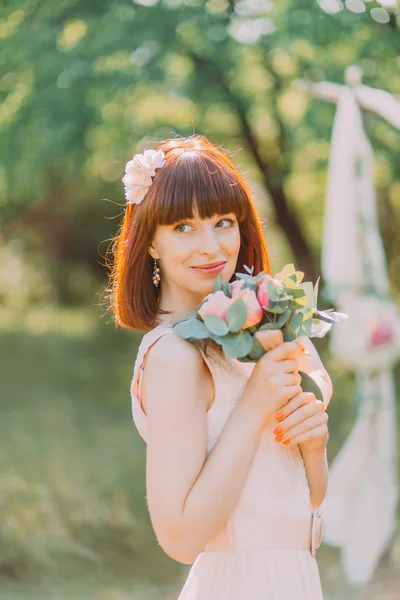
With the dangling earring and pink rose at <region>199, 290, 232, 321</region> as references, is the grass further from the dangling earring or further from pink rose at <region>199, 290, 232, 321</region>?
pink rose at <region>199, 290, 232, 321</region>

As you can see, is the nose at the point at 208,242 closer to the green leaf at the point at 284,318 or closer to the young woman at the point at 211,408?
the young woman at the point at 211,408

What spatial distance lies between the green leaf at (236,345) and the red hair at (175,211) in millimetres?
215

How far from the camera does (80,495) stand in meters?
4.90

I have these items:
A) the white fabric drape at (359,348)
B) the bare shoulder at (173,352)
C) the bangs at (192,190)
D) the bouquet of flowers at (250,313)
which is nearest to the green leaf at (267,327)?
the bouquet of flowers at (250,313)

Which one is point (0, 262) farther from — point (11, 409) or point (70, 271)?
point (11, 409)

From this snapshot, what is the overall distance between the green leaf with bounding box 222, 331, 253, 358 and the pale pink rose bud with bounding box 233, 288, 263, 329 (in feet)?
0.06

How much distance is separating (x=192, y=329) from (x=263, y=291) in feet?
0.39

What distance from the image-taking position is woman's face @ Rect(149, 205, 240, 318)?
1.33 m

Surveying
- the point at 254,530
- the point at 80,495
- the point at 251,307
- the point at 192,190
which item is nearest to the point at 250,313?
the point at 251,307

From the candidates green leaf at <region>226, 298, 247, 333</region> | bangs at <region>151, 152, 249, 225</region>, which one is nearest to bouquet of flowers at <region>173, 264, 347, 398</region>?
green leaf at <region>226, 298, 247, 333</region>

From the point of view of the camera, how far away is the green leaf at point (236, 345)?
1.21 metres

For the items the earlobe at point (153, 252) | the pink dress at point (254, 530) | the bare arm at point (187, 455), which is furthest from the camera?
the earlobe at point (153, 252)

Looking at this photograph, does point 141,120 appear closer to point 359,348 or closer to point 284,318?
point 359,348

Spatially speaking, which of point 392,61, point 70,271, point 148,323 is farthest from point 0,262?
point 148,323
